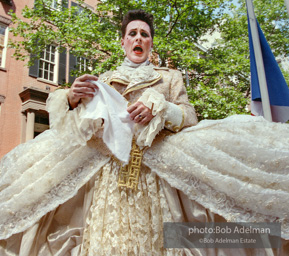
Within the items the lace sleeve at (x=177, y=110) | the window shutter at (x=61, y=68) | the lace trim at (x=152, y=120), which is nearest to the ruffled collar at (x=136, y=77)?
the lace sleeve at (x=177, y=110)

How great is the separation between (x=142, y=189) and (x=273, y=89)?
9.37ft

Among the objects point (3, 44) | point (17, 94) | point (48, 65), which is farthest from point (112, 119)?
point (48, 65)

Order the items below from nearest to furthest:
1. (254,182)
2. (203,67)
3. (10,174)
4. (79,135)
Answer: (254,182)
(79,135)
(10,174)
(203,67)

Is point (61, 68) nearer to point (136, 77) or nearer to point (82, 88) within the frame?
point (136, 77)

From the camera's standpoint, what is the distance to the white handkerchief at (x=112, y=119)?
138 cm

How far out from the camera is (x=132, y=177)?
143 centimetres

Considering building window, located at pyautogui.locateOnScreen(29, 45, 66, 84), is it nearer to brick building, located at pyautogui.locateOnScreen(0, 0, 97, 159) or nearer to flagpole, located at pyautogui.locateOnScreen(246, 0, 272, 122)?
brick building, located at pyautogui.locateOnScreen(0, 0, 97, 159)

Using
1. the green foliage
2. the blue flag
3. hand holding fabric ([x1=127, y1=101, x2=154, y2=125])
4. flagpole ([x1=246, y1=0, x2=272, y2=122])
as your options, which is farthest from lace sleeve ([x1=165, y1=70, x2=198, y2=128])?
the green foliage

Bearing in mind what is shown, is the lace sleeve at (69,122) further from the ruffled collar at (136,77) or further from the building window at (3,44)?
the building window at (3,44)

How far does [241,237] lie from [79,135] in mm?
1015

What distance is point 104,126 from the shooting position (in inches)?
55.4

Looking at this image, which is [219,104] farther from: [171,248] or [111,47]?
[171,248]

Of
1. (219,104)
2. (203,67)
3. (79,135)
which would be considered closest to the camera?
(79,135)

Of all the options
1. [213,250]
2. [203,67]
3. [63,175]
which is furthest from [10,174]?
[203,67]
